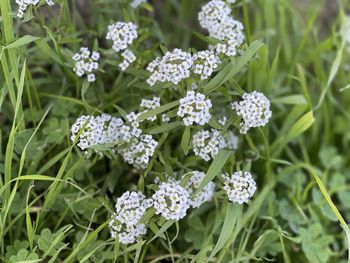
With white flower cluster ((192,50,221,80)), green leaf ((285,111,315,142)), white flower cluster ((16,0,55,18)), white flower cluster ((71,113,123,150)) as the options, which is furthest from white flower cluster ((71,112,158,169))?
green leaf ((285,111,315,142))

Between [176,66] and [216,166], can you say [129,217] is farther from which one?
[176,66]

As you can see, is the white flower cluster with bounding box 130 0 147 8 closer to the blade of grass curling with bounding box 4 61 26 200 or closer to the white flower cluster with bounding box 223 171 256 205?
the blade of grass curling with bounding box 4 61 26 200

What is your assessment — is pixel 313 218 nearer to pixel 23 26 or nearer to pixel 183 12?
pixel 183 12

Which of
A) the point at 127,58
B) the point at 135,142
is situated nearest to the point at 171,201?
the point at 135,142

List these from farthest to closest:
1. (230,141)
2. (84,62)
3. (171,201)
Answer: (230,141) < (84,62) < (171,201)

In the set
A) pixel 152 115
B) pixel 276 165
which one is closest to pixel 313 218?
pixel 276 165

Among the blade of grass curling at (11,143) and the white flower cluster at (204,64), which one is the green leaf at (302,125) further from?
the blade of grass curling at (11,143)

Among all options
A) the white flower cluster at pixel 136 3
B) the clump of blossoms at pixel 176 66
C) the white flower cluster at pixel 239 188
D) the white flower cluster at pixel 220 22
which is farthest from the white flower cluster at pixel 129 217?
the white flower cluster at pixel 136 3
